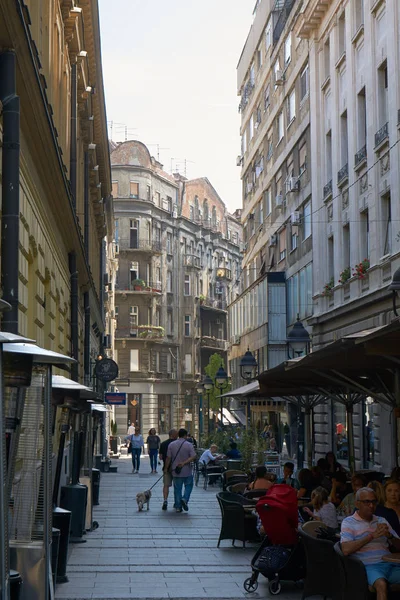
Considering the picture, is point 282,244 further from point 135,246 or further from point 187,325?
point 187,325

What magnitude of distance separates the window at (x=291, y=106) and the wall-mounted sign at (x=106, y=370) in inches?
636

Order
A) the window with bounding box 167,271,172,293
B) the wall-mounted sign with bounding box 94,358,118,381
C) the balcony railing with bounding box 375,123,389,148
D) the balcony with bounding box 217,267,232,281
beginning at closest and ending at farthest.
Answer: the balcony railing with bounding box 375,123,389,148 < the wall-mounted sign with bounding box 94,358,118,381 < the window with bounding box 167,271,172,293 < the balcony with bounding box 217,267,232,281

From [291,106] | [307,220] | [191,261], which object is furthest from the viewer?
[191,261]

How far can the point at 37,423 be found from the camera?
8352 millimetres

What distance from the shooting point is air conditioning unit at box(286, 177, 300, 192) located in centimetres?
4206

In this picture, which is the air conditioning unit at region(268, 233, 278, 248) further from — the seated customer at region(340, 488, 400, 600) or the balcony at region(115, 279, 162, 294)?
the seated customer at region(340, 488, 400, 600)

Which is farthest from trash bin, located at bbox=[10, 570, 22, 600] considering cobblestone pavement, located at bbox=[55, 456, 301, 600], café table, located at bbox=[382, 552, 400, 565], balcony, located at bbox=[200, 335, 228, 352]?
balcony, located at bbox=[200, 335, 228, 352]

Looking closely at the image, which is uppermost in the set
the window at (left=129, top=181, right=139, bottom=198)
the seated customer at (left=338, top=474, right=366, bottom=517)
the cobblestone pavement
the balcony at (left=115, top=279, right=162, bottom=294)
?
the window at (left=129, top=181, right=139, bottom=198)

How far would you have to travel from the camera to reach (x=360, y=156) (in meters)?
31.5

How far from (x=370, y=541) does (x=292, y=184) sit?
1360 inches

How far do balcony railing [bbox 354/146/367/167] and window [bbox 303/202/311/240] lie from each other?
7.90 meters

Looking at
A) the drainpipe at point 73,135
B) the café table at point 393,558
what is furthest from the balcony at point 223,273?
the café table at point 393,558

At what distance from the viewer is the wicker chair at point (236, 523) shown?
15.1 meters

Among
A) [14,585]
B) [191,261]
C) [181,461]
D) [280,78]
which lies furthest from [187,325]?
[14,585]
